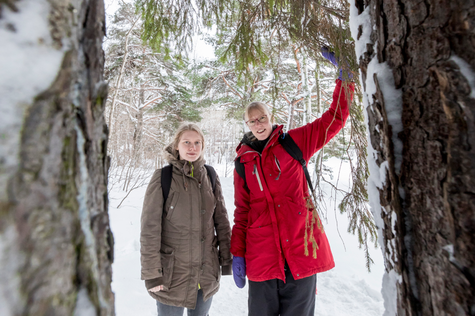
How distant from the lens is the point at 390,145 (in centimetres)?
75

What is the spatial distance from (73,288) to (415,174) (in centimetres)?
94

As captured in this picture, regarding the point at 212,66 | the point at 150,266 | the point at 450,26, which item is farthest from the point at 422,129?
the point at 212,66

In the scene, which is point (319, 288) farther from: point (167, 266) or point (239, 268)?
point (167, 266)

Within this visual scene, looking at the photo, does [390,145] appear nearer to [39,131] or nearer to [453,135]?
[453,135]

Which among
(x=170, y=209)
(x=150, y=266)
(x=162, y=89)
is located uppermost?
(x=162, y=89)

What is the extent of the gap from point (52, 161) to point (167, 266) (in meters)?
1.64

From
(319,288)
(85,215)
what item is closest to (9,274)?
(85,215)

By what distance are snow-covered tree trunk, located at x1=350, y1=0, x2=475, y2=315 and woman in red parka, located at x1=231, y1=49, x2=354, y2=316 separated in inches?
35.1

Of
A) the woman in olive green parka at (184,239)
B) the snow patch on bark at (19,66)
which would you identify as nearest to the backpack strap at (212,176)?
the woman in olive green parka at (184,239)

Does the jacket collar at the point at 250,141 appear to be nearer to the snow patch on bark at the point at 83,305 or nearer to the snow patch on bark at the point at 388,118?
the snow patch on bark at the point at 388,118

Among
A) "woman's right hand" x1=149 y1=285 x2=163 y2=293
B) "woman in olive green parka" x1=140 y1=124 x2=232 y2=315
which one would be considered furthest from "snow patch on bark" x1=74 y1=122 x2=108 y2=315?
"woman's right hand" x1=149 y1=285 x2=163 y2=293

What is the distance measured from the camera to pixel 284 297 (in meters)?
1.82

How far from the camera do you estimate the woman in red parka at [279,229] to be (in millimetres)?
1743

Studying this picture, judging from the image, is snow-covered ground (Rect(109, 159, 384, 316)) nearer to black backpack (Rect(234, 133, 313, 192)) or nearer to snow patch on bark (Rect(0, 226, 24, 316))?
black backpack (Rect(234, 133, 313, 192))
